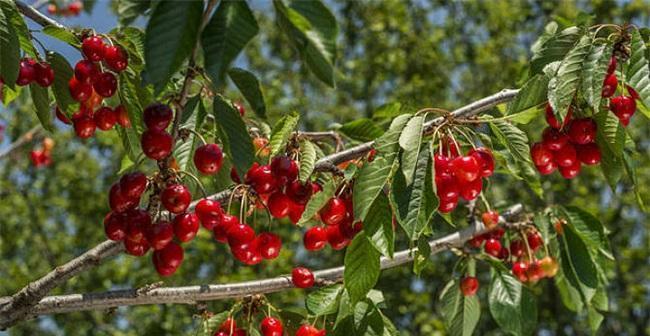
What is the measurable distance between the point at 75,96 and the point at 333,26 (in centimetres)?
105

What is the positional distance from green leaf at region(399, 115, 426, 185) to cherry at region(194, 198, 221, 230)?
465mm

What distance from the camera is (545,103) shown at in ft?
5.73

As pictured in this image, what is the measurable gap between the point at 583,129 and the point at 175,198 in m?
0.90

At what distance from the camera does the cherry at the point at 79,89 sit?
1.85 meters

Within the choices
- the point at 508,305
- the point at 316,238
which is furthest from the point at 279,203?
the point at 508,305

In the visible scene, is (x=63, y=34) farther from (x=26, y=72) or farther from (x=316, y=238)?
(x=316, y=238)

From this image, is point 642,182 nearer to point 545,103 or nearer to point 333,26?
point 545,103

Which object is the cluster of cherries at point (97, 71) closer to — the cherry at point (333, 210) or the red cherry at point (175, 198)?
the red cherry at point (175, 198)

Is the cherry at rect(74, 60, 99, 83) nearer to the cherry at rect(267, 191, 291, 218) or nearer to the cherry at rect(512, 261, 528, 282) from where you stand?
the cherry at rect(267, 191, 291, 218)

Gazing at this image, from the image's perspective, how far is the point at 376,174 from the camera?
5.08 feet

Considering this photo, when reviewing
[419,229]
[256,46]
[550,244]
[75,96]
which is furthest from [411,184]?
[256,46]

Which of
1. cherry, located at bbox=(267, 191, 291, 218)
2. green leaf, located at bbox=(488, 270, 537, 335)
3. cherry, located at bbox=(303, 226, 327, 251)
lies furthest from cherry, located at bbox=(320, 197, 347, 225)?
green leaf, located at bbox=(488, 270, 537, 335)

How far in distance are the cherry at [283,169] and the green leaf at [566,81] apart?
568 mm

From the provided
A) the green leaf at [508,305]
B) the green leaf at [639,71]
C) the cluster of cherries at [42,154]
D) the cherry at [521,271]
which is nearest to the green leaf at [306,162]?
the green leaf at [639,71]
